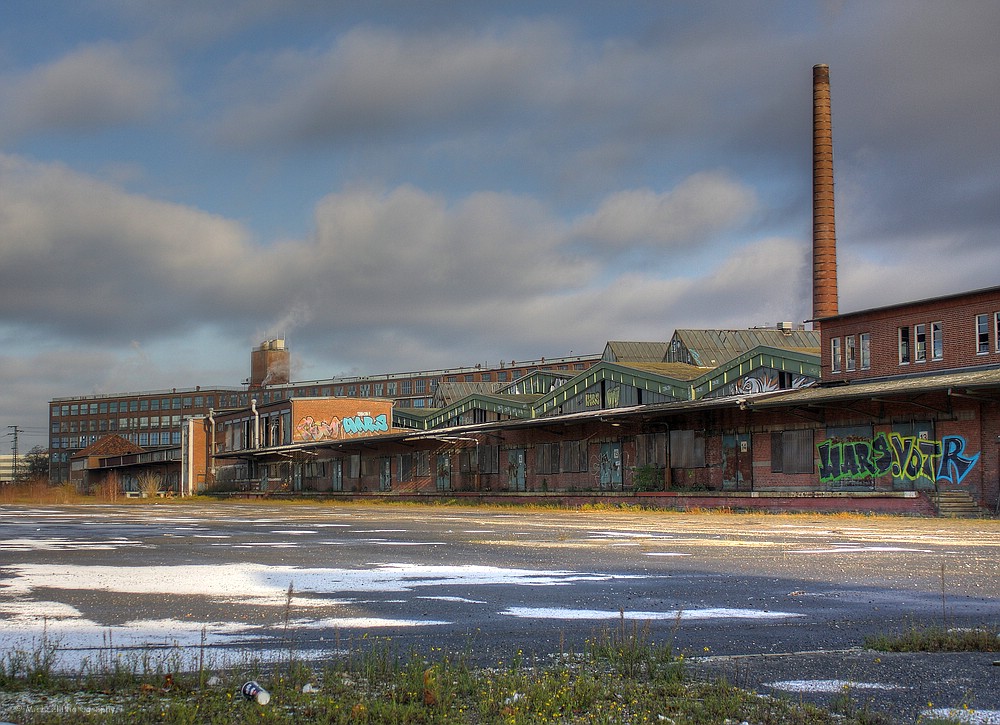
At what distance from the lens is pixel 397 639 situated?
782 cm

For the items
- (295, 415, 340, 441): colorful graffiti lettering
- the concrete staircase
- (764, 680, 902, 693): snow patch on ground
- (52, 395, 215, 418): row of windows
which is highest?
(52, 395, 215, 418): row of windows

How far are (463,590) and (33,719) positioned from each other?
6108 millimetres

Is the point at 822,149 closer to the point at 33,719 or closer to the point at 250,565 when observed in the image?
the point at 250,565

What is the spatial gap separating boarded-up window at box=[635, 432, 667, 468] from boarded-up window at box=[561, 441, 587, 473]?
416 centimetres

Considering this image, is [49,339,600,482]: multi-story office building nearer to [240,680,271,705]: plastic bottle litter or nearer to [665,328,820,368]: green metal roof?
[665,328,820,368]: green metal roof

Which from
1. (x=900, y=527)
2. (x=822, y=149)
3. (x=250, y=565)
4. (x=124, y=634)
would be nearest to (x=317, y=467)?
(x=822, y=149)

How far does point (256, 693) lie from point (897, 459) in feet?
108

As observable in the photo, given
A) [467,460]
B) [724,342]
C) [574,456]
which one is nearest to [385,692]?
[574,456]

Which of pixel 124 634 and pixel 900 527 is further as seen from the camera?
pixel 900 527

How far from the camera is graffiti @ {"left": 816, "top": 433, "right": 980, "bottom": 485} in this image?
3316 cm

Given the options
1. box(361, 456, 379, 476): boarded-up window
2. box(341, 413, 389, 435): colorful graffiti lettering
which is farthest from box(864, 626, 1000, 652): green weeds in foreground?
box(341, 413, 389, 435): colorful graffiti lettering

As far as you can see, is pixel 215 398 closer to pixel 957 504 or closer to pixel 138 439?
pixel 138 439

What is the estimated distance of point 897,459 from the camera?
35.0 m

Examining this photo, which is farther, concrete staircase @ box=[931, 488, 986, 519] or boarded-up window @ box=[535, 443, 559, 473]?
boarded-up window @ box=[535, 443, 559, 473]
